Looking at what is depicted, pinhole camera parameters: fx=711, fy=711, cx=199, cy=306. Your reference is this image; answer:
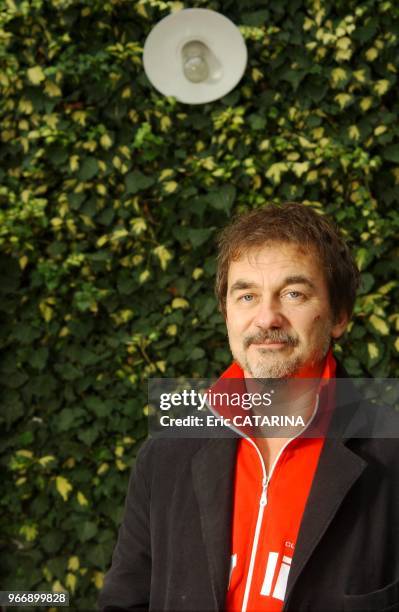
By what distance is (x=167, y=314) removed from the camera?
9.74 feet

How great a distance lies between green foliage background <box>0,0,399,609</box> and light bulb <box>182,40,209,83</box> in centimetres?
15

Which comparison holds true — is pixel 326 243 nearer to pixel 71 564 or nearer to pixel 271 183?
pixel 271 183

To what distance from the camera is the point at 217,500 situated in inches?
54.4

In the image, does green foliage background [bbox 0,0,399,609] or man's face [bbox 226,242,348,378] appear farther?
green foliage background [bbox 0,0,399,609]

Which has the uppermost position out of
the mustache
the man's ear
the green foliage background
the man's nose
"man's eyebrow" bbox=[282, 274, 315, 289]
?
the green foliage background

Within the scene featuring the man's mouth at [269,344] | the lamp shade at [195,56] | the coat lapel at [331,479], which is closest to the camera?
the coat lapel at [331,479]

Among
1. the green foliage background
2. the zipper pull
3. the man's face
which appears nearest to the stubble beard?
the man's face

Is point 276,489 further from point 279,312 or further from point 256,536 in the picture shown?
point 279,312

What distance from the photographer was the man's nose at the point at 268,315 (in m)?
1.37

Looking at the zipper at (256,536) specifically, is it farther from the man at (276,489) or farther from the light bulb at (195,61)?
the light bulb at (195,61)

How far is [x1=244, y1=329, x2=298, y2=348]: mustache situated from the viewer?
137 cm

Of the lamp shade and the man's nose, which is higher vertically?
the lamp shade

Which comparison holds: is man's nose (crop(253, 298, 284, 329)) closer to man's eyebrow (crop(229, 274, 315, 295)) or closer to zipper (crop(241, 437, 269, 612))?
man's eyebrow (crop(229, 274, 315, 295))

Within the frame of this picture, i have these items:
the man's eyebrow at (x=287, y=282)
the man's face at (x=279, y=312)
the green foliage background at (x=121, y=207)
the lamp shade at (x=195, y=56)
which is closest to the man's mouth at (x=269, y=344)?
the man's face at (x=279, y=312)
